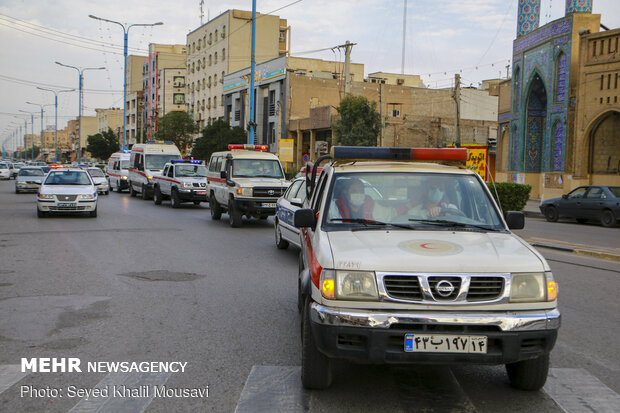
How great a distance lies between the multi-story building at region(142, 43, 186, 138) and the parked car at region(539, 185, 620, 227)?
78525 millimetres

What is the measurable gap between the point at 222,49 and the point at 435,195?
72624 millimetres

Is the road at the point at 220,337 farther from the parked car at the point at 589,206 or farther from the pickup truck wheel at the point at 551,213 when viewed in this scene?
the pickup truck wheel at the point at 551,213

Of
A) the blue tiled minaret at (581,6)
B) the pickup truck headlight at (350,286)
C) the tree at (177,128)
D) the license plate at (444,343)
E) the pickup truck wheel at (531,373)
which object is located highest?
the blue tiled minaret at (581,6)

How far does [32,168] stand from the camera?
126 ft

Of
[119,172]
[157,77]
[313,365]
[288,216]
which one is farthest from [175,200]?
[157,77]

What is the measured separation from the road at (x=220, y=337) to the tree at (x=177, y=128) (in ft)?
180

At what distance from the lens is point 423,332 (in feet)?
13.5

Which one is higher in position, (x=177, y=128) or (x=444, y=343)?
(x=177, y=128)

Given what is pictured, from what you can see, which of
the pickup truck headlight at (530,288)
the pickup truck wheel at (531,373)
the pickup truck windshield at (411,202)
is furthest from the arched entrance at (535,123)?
the pickup truck headlight at (530,288)

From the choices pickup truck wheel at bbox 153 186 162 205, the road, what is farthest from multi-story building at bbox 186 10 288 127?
the road

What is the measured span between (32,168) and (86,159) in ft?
428

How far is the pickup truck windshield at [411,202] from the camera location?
17.4 ft

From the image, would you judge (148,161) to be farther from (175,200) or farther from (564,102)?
(564,102)

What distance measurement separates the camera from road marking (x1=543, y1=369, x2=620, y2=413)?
4372 mm
